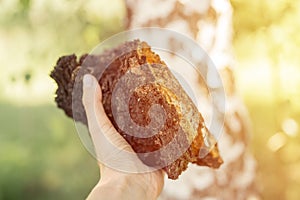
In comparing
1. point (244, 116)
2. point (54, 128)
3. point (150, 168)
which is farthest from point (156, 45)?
point (54, 128)

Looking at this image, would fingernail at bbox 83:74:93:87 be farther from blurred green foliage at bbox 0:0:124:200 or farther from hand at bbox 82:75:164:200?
blurred green foliage at bbox 0:0:124:200

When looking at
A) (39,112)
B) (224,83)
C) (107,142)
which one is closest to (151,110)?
(107,142)

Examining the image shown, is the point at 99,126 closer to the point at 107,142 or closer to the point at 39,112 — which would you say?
the point at 107,142

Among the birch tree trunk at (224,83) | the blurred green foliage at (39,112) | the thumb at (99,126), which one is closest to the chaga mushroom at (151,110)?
the thumb at (99,126)

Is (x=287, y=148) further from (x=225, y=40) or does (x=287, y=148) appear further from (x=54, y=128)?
(x=54, y=128)

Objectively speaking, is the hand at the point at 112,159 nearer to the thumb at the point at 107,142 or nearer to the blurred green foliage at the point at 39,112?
the thumb at the point at 107,142

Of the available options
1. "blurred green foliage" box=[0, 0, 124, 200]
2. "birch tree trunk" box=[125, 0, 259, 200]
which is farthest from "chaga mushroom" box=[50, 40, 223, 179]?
"blurred green foliage" box=[0, 0, 124, 200]
